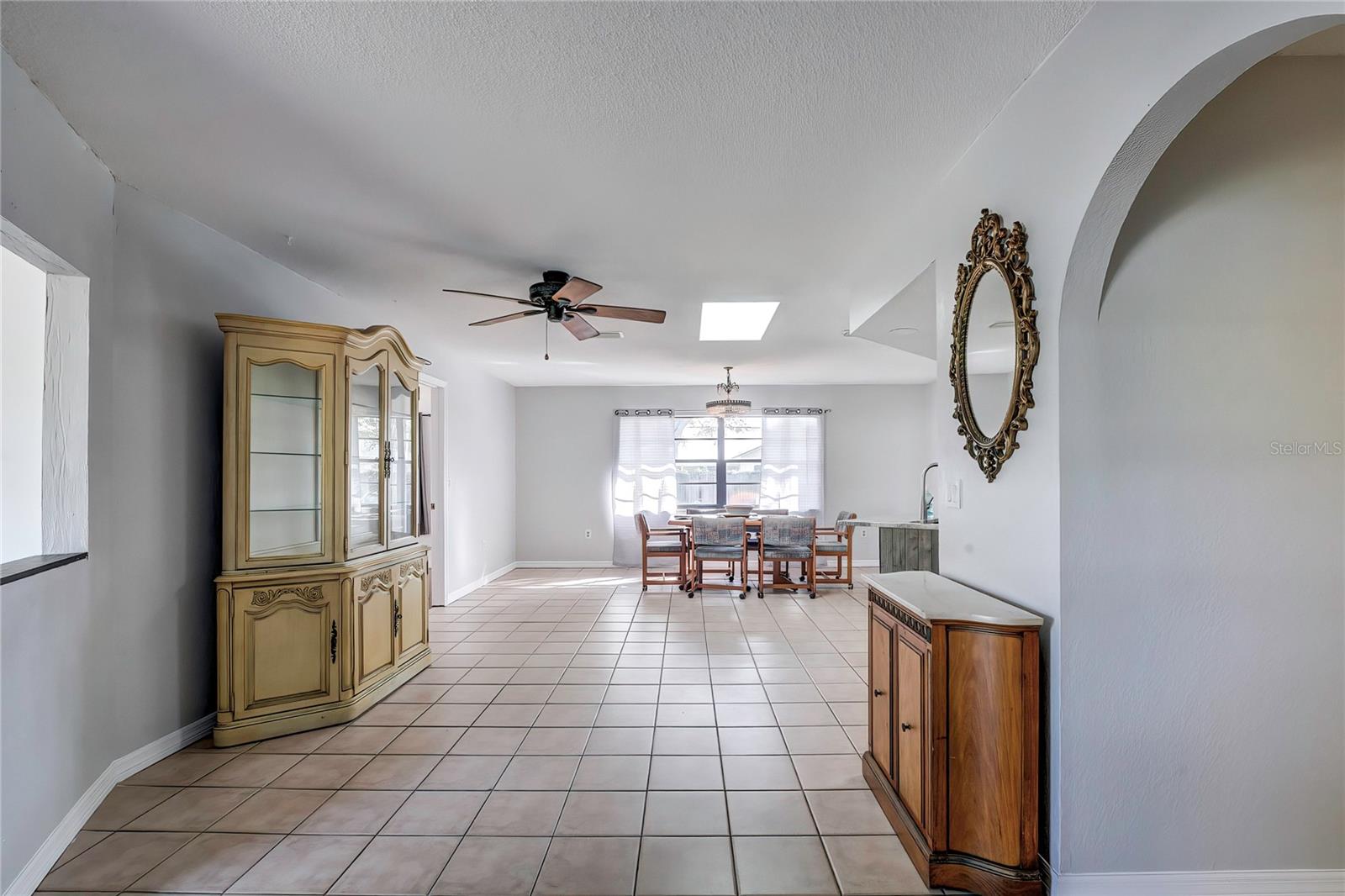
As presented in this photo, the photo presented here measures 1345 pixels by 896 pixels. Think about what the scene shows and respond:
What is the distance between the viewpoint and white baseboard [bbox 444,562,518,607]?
5.94 m

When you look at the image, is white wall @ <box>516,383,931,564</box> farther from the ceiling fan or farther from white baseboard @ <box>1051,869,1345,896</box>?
white baseboard @ <box>1051,869,1345,896</box>

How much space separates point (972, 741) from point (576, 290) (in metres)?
2.59

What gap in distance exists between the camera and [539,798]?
2.37 meters

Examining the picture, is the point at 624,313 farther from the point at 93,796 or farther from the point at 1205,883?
the point at 1205,883

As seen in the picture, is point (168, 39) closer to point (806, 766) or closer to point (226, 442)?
point (226, 442)

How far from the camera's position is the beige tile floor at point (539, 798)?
1920 mm

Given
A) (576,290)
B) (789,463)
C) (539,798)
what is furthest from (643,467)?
(539,798)

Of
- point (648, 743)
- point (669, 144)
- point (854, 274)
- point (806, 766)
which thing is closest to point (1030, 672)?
point (806, 766)

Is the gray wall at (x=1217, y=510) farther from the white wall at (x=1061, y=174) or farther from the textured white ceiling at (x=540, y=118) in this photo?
the textured white ceiling at (x=540, y=118)

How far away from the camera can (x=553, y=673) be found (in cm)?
386

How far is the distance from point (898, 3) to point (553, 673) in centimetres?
369

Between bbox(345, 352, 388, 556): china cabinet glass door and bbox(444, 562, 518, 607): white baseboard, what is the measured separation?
102 inches

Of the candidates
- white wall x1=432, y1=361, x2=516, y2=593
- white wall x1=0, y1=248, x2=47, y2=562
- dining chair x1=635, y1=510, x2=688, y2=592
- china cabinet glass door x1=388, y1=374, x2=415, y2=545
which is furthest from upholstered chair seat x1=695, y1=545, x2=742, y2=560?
white wall x1=0, y1=248, x2=47, y2=562

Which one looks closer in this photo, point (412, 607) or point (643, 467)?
point (412, 607)
